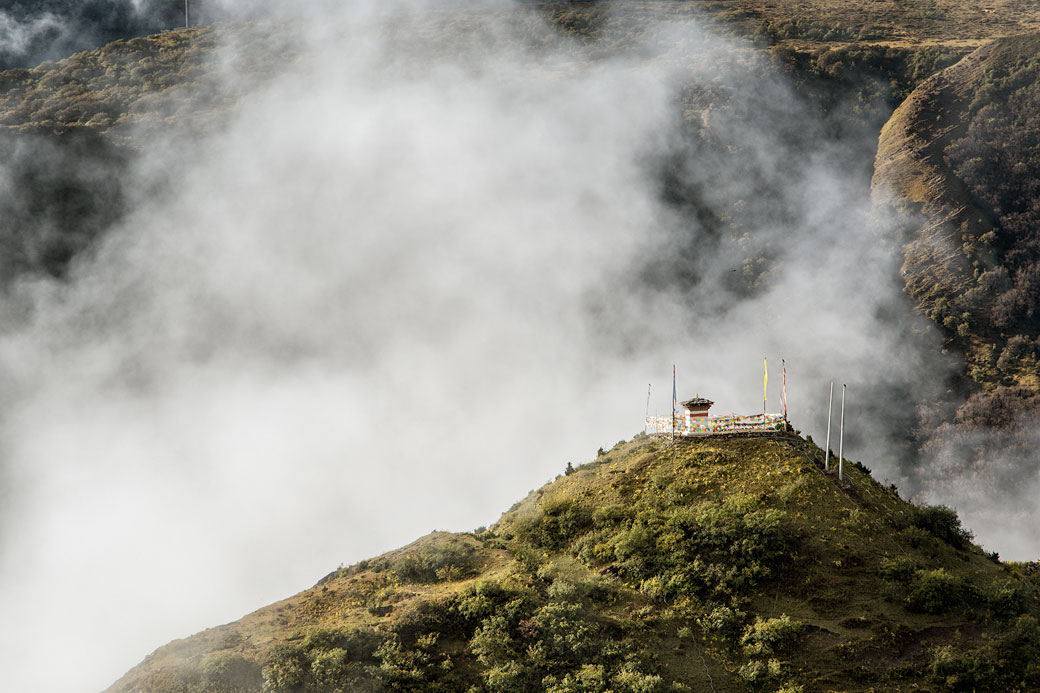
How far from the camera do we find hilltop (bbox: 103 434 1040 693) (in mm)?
28141

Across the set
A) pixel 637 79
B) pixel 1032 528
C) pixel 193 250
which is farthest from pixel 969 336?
pixel 193 250

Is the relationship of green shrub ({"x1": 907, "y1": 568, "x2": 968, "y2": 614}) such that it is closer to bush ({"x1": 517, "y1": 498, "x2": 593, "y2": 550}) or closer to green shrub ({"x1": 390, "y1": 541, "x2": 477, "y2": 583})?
bush ({"x1": 517, "y1": 498, "x2": 593, "y2": 550})

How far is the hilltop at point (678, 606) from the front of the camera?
92.3 ft

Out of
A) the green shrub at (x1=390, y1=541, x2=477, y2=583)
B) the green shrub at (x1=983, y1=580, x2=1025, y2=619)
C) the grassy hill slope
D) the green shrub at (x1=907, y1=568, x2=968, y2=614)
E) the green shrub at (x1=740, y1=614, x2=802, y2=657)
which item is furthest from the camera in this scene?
the grassy hill slope

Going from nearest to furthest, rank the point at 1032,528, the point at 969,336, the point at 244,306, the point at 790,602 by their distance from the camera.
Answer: the point at 790,602, the point at 1032,528, the point at 969,336, the point at 244,306

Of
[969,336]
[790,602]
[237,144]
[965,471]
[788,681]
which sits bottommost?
[788,681]

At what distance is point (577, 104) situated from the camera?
12525 cm

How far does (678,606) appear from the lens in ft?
102

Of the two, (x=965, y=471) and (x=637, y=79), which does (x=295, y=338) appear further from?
(x=965, y=471)

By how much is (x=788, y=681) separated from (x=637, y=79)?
113 metres

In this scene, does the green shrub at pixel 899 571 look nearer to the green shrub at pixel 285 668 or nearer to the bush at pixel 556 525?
the bush at pixel 556 525

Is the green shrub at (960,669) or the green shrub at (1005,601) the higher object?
the green shrub at (1005,601)

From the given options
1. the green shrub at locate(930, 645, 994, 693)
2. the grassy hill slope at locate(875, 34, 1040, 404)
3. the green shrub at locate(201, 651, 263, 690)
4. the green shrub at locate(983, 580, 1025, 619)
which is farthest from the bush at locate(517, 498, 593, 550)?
the grassy hill slope at locate(875, 34, 1040, 404)

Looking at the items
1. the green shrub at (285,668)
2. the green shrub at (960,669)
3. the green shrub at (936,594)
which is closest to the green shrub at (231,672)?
the green shrub at (285,668)
